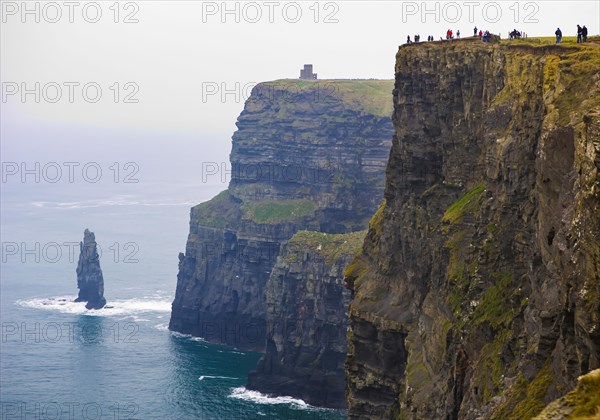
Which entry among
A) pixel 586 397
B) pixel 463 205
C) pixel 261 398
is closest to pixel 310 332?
pixel 261 398

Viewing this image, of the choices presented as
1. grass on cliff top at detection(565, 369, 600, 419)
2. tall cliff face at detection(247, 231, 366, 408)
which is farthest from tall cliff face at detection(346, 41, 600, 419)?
tall cliff face at detection(247, 231, 366, 408)

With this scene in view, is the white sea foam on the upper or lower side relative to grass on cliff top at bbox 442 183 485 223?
lower

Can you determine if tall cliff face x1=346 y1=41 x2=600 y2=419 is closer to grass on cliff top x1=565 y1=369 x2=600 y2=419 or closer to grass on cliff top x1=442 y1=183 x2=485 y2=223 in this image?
grass on cliff top x1=442 y1=183 x2=485 y2=223

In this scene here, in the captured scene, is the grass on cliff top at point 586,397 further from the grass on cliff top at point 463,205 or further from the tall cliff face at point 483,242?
the grass on cliff top at point 463,205

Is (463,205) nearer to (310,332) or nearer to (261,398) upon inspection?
(261,398)

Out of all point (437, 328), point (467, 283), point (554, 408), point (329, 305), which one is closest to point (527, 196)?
point (467, 283)

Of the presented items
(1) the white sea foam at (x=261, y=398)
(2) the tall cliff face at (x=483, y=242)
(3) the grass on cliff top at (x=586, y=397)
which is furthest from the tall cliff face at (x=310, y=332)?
(3) the grass on cliff top at (x=586, y=397)
